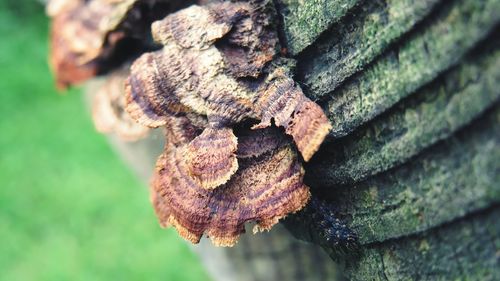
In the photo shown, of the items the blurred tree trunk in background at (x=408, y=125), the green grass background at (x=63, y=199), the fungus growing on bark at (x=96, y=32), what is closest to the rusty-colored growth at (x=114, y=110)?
the fungus growing on bark at (x=96, y=32)

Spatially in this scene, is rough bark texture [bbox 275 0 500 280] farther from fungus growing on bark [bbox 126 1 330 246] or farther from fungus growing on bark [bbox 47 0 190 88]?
fungus growing on bark [bbox 47 0 190 88]

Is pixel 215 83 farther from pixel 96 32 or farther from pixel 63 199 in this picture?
pixel 63 199

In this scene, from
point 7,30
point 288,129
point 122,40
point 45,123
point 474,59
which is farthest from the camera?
point 7,30

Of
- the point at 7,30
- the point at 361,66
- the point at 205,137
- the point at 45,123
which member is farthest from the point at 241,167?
the point at 7,30

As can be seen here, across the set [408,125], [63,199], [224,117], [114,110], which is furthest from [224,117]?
[63,199]

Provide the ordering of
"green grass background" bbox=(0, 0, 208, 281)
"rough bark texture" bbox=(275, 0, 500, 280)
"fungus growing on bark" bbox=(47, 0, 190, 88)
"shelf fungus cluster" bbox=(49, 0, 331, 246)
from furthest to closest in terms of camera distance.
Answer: "green grass background" bbox=(0, 0, 208, 281)
"fungus growing on bark" bbox=(47, 0, 190, 88)
"shelf fungus cluster" bbox=(49, 0, 331, 246)
"rough bark texture" bbox=(275, 0, 500, 280)

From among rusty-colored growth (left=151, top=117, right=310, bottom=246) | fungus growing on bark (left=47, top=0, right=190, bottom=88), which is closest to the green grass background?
fungus growing on bark (left=47, top=0, right=190, bottom=88)

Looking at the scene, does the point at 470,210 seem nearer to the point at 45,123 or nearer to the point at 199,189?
the point at 199,189
